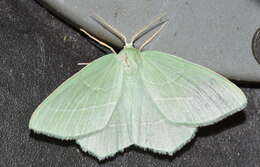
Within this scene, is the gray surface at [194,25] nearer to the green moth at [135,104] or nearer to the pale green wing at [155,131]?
the green moth at [135,104]

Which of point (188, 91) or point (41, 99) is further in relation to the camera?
point (41, 99)

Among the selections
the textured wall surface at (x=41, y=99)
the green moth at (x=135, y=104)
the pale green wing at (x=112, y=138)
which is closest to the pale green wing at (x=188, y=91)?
the green moth at (x=135, y=104)

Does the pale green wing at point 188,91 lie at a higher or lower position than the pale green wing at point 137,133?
higher

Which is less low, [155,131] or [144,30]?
[144,30]

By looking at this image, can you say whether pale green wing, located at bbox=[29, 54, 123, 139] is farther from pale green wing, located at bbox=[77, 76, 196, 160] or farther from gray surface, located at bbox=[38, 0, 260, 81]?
gray surface, located at bbox=[38, 0, 260, 81]

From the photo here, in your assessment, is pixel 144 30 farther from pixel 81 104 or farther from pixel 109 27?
pixel 81 104

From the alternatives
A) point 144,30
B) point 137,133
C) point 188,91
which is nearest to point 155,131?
point 137,133

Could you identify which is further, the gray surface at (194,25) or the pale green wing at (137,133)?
the gray surface at (194,25)

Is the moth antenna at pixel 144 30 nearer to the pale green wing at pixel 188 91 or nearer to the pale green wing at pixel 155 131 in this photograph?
the pale green wing at pixel 188 91
